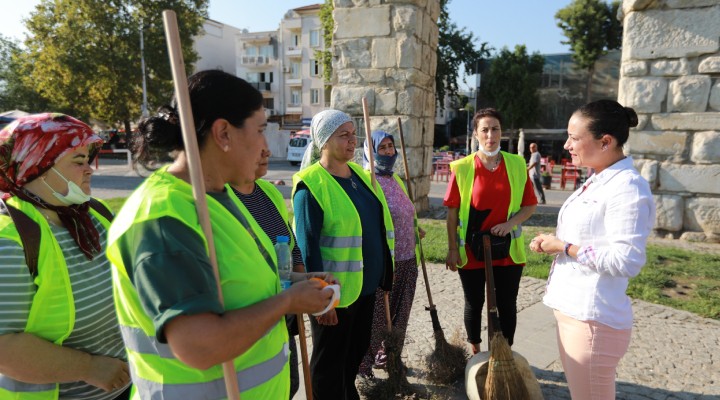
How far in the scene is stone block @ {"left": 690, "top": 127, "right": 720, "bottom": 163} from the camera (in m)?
6.55

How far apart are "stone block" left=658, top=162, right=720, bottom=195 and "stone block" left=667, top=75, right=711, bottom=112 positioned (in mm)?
816

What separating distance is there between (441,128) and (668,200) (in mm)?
41773

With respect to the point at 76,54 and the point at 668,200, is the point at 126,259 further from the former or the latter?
the point at 76,54

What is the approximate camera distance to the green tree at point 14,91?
3306cm

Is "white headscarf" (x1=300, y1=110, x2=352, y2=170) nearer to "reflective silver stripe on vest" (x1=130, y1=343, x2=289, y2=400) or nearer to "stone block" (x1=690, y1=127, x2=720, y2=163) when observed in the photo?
"reflective silver stripe on vest" (x1=130, y1=343, x2=289, y2=400)

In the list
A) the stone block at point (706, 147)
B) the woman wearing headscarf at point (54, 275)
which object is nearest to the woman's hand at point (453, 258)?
the woman wearing headscarf at point (54, 275)

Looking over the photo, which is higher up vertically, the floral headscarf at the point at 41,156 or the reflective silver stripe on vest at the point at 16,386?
the floral headscarf at the point at 41,156

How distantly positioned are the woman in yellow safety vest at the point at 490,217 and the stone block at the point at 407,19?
441 centimetres

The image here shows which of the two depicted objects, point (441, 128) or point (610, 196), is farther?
point (441, 128)

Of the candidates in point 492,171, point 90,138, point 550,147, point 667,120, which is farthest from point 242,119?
point 550,147

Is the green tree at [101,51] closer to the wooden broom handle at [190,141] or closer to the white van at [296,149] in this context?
the white van at [296,149]

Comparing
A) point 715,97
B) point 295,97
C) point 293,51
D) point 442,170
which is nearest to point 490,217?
point 715,97

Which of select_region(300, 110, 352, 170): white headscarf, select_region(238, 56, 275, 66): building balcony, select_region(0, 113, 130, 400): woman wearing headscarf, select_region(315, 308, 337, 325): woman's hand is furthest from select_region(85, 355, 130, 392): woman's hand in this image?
select_region(238, 56, 275, 66): building balcony

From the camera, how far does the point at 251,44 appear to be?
47.8 m
